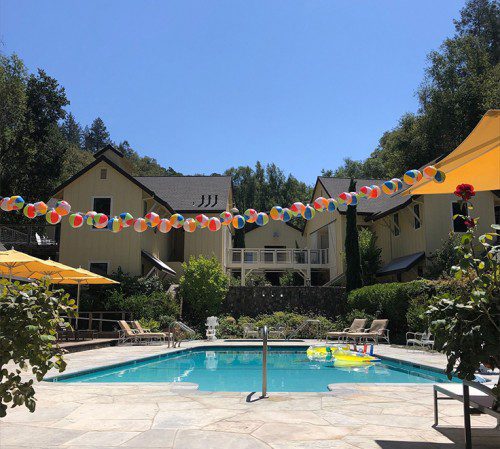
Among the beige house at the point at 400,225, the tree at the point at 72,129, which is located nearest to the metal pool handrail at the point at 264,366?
the beige house at the point at 400,225

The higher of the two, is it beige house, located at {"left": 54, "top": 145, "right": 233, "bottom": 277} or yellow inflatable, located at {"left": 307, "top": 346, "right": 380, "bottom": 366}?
beige house, located at {"left": 54, "top": 145, "right": 233, "bottom": 277}

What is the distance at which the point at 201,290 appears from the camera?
22422 mm

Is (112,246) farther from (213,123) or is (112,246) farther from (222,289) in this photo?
(213,123)

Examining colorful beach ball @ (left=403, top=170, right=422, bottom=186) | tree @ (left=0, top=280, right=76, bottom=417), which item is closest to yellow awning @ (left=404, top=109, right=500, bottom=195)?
colorful beach ball @ (left=403, top=170, right=422, bottom=186)

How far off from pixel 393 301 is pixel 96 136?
9910 cm

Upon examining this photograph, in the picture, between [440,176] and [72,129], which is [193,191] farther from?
[72,129]

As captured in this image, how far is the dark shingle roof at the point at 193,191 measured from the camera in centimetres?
2777

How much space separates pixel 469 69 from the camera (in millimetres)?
36188

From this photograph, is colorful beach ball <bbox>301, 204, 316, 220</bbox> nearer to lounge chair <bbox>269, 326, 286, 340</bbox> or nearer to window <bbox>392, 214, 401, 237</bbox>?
lounge chair <bbox>269, 326, 286, 340</bbox>

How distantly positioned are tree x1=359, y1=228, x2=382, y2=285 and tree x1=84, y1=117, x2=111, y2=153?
8716cm

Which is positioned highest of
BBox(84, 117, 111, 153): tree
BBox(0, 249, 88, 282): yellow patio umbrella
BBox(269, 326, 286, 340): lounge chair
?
BBox(84, 117, 111, 153): tree

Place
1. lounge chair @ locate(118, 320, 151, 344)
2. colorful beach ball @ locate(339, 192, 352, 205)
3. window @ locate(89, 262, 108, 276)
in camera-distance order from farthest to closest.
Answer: window @ locate(89, 262, 108, 276) < lounge chair @ locate(118, 320, 151, 344) < colorful beach ball @ locate(339, 192, 352, 205)

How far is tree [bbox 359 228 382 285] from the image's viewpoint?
2500cm

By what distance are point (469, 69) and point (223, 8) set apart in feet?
90.6
